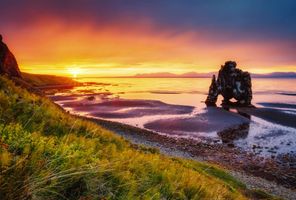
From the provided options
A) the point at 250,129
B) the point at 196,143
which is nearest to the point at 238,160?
the point at 196,143

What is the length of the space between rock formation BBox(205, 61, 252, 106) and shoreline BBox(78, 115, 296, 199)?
1842 inches

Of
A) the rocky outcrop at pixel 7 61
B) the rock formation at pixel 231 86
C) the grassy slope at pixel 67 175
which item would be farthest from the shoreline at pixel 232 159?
the rock formation at pixel 231 86

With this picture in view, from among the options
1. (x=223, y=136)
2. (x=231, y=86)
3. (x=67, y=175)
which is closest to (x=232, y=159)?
(x=223, y=136)

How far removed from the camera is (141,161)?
564 centimetres

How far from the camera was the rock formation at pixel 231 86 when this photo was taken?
80.5 m

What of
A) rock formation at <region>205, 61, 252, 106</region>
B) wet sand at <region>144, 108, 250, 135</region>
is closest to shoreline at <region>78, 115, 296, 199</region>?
wet sand at <region>144, 108, 250, 135</region>

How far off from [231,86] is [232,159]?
58.7 meters

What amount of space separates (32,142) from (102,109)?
59.3 meters

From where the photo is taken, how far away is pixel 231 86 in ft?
276

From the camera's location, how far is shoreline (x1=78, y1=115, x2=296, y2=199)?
21520 millimetres

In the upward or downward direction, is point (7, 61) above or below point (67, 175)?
above

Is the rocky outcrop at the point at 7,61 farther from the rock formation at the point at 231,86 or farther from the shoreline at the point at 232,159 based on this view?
the rock formation at the point at 231,86

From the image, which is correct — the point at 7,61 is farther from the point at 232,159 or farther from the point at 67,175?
the point at 232,159

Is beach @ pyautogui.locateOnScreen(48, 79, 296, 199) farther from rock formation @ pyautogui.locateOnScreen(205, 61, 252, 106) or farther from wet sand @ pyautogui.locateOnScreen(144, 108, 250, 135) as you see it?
rock formation @ pyautogui.locateOnScreen(205, 61, 252, 106)
